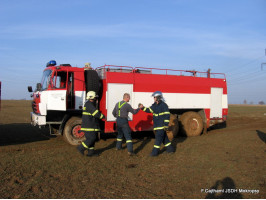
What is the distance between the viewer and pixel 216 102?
13242 mm

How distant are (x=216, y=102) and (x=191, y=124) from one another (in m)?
1.93

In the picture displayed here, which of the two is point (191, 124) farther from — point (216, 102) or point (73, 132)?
point (73, 132)

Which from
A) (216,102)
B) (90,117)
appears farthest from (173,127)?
(90,117)

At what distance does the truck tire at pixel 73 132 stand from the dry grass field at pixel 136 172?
0.34m

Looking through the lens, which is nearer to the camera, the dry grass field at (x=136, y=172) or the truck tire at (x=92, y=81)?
the dry grass field at (x=136, y=172)

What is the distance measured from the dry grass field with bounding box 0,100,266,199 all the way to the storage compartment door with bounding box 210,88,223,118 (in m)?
3.61

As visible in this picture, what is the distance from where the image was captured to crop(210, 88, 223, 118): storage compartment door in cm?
1313

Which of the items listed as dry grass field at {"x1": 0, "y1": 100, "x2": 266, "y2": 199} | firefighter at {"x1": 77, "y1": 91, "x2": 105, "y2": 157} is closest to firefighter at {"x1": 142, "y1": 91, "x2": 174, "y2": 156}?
dry grass field at {"x1": 0, "y1": 100, "x2": 266, "y2": 199}

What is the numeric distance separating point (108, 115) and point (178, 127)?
11.7 ft

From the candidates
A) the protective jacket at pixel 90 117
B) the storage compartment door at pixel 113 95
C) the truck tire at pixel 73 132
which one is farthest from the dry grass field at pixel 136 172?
the storage compartment door at pixel 113 95

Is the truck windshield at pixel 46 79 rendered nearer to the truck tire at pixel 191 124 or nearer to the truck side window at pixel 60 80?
the truck side window at pixel 60 80

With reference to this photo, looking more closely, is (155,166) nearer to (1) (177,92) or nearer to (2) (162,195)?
(2) (162,195)

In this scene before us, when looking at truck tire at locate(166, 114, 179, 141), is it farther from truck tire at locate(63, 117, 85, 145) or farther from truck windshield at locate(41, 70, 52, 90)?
truck windshield at locate(41, 70, 52, 90)

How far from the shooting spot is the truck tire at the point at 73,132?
389 inches
